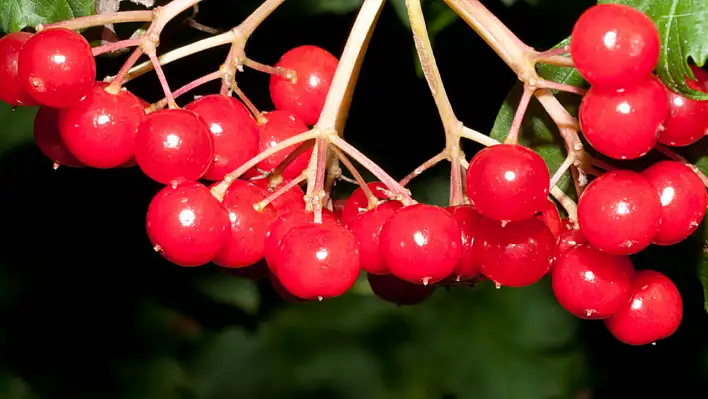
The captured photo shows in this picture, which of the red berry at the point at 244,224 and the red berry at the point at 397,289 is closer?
the red berry at the point at 244,224

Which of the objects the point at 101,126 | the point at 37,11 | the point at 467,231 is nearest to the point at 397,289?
the point at 467,231

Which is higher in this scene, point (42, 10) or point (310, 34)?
point (42, 10)

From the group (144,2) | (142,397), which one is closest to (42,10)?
(144,2)

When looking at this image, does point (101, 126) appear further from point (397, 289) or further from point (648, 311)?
point (648, 311)

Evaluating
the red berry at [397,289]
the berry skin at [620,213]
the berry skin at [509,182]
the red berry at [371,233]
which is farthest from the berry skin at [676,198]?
the red berry at [397,289]

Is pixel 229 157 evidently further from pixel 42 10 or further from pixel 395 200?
pixel 42 10

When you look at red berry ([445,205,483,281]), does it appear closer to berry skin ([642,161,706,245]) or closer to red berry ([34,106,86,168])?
berry skin ([642,161,706,245])

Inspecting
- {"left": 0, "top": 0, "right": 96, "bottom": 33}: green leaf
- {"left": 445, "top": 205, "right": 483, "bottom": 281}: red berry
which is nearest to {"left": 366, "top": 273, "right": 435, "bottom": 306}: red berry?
{"left": 445, "top": 205, "right": 483, "bottom": 281}: red berry

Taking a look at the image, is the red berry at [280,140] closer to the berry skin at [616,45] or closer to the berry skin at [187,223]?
the berry skin at [187,223]

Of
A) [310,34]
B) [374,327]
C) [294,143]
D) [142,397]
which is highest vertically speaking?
[294,143]
